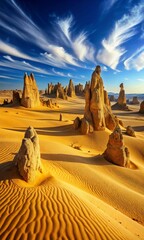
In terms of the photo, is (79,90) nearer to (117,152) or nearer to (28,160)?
(117,152)

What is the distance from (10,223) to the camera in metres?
5.14

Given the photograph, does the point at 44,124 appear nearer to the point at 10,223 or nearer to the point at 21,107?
the point at 21,107

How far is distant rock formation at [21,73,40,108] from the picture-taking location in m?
43.2

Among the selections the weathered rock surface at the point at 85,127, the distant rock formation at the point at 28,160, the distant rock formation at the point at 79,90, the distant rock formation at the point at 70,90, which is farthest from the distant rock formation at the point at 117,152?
the distant rock formation at the point at 79,90

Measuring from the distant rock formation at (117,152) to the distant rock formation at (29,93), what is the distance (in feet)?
103

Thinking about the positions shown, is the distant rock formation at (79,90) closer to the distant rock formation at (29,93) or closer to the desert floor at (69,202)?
the distant rock formation at (29,93)

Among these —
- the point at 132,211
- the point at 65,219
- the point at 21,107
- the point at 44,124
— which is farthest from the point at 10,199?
the point at 21,107

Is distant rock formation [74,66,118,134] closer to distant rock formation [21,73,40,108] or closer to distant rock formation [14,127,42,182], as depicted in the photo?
distant rock formation [14,127,42,182]

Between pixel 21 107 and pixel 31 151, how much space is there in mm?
35967

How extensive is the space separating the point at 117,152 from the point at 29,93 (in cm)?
3282

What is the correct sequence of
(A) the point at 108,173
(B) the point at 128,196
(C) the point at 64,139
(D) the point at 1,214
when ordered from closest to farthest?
(D) the point at 1,214, (B) the point at 128,196, (A) the point at 108,173, (C) the point at 64,139

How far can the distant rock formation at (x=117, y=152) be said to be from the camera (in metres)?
14.7

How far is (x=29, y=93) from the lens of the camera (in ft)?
144

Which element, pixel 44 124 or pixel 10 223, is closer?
pixel 10 223
